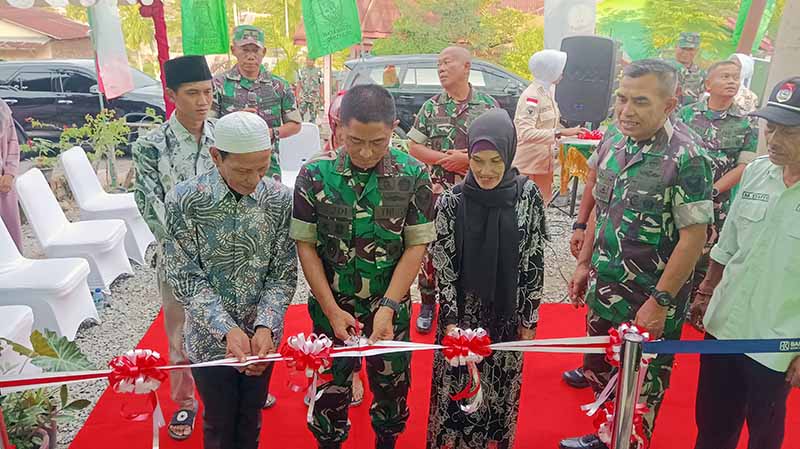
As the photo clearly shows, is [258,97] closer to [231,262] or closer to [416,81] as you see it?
[231,262]

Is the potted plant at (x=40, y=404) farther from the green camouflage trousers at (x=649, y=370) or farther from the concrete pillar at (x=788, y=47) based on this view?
the concrete pillar at (x=788, y=47)

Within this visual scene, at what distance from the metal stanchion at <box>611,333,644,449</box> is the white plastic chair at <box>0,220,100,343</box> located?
3.19 metres

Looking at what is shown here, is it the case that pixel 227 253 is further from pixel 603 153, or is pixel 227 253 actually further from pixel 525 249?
pixel 603 153

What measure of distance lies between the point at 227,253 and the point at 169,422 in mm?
1394

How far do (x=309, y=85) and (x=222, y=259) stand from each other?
29.2 feet

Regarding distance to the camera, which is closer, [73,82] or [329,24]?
[329,24]

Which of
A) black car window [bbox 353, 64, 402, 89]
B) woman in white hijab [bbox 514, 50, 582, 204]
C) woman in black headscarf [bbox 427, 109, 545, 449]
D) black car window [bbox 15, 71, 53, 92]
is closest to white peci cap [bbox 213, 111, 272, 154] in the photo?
woman in black headscarf [bbox 427, 109, 545, 449]

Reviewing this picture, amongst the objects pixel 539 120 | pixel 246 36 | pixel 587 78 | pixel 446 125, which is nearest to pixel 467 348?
pixel 446 125

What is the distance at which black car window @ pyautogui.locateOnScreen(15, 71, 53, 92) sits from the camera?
27.8 feet

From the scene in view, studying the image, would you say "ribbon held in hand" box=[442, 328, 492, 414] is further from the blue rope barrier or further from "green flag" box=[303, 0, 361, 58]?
"green flag" box=[303, 0, 361, 58]

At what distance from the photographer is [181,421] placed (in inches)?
109

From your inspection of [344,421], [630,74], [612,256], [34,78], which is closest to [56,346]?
[344,421]

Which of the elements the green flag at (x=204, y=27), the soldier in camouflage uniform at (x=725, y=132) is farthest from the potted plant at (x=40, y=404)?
the soldier in camouflage uniform at (x=725, y=132)

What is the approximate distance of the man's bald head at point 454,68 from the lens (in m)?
3.66
